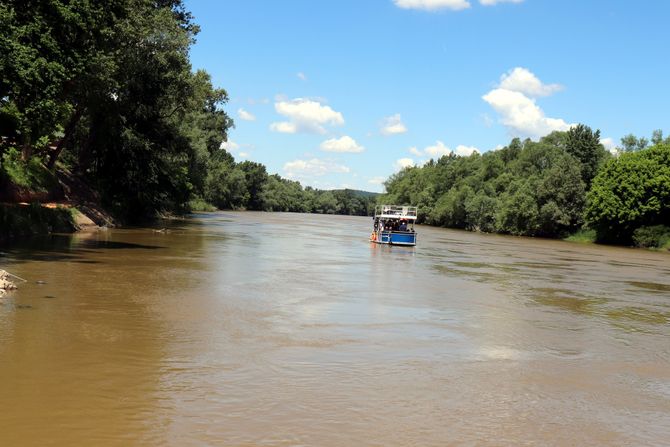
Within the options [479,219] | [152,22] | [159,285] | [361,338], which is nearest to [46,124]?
[159,285]

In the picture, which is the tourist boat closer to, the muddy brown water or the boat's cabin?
the boat's cabin

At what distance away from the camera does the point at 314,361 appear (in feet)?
35.4

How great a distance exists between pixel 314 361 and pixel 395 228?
36018 millimetres

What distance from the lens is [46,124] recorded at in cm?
2369

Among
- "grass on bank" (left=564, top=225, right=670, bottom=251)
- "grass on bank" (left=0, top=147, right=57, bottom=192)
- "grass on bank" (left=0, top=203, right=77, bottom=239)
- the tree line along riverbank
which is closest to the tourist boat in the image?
the tree line along riverbank

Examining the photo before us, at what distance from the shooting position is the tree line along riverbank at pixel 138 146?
74.6ft


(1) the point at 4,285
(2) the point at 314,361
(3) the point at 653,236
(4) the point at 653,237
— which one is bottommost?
(2) the point at 314,361

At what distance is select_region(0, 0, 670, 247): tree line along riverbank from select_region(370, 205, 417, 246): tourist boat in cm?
1645

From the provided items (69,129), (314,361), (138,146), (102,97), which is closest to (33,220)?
(102,97)

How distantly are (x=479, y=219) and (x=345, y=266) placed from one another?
71888 mm

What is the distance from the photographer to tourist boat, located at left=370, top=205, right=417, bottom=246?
146ft

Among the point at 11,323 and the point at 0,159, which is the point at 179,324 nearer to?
the point at 11,323

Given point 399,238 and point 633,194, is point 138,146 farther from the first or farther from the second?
point 633,194

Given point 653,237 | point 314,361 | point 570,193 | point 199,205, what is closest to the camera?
point 314,361
